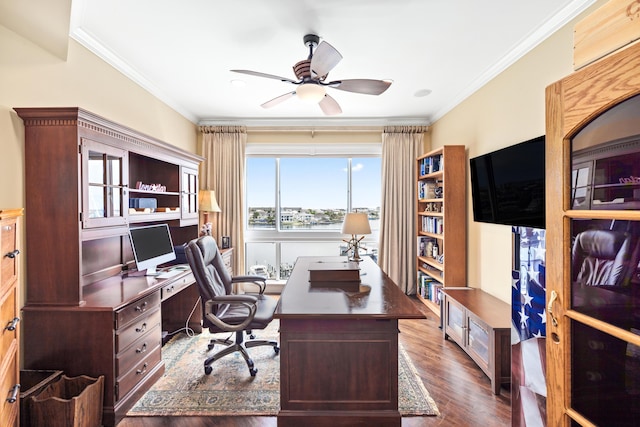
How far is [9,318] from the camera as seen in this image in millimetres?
1484

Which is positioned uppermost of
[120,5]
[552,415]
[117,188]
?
[120,5]

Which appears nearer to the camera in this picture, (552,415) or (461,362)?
(552,415)

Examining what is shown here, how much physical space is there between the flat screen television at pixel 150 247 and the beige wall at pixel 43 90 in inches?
30.8

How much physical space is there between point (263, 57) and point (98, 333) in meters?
2.52

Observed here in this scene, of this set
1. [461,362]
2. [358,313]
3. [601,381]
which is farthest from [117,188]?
[461,362]

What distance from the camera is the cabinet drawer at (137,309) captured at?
6.44 ft

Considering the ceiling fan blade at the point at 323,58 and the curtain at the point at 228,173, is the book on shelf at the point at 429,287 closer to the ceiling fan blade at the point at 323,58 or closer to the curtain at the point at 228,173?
the curtain at the point at 228,173

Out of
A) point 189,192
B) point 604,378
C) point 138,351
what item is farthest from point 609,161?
point 189,192

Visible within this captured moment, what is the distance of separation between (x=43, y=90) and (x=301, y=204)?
10.9 feet

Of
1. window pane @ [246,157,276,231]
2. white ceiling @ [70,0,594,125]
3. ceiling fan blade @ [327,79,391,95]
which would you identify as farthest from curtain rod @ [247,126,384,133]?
ceiling fan blade @ [327,79,391,95]

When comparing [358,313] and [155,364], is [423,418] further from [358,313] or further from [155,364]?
[155,364]

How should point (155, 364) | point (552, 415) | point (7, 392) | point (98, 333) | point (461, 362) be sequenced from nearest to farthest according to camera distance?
point (552, 415), point (7, 392), point (98, 333), point (155, 364), point (461, 362)

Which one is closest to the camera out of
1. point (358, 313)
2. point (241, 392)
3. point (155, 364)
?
point (358, 313)

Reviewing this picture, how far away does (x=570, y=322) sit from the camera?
3.42 feet
